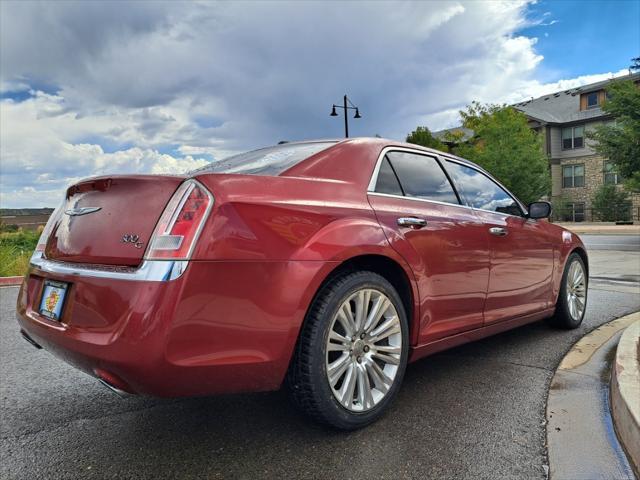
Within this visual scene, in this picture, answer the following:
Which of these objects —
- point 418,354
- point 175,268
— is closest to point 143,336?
point 175,268

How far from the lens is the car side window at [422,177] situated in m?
3.11

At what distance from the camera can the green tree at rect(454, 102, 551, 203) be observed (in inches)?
1127

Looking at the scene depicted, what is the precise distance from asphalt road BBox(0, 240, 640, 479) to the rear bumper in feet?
1.31

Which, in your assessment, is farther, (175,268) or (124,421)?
(124,421)

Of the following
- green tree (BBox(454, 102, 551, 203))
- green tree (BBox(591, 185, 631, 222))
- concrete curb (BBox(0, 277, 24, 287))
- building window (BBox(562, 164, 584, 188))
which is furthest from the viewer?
building window (BBox(562, 164, 584, 188))

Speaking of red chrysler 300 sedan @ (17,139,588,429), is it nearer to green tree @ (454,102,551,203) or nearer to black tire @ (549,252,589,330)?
black tire @ (549,252,589,330)

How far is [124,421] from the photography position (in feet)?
9.02

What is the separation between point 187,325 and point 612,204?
126 feet

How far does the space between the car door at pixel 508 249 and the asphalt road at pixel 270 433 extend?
51 centimetres

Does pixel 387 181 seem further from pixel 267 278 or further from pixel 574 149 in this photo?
pixel 574 149

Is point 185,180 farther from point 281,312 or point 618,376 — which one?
point 618,376

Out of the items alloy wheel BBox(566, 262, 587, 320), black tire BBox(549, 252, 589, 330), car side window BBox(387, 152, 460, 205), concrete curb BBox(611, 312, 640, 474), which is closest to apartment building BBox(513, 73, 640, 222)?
alloy wheel BBox(566, 262, 587, 320)

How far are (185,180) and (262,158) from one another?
0.87 metres

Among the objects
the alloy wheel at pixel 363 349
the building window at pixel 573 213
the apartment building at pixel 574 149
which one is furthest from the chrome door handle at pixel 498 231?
the building window at pixel 573 213
